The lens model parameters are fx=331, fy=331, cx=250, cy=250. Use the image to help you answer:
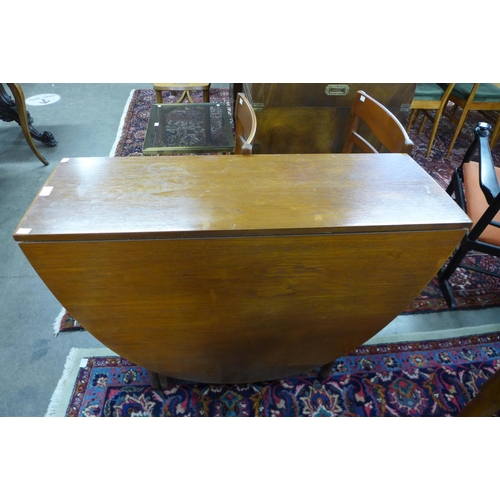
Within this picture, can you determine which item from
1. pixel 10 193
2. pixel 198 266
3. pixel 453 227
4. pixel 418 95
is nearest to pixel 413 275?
pixel 453 227

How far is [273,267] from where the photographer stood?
751mm

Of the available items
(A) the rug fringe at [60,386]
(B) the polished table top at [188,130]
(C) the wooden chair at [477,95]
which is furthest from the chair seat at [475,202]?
(A) the rug fringe at [60,386]

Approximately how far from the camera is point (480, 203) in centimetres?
134

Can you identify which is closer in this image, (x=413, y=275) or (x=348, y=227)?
(x=348, y=227)

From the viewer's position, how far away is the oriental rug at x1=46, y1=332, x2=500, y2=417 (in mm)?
1122

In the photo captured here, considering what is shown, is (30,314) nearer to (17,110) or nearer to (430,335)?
(17,110)

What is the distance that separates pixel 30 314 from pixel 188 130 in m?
1.23

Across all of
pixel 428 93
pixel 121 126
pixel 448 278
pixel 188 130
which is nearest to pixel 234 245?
pixel 448 278

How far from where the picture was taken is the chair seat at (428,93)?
2.09m

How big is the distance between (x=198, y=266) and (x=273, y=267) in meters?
0.17

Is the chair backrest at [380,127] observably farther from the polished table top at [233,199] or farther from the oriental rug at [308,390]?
the oriental rug at [308,390]

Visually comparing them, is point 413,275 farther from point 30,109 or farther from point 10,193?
point 30,109

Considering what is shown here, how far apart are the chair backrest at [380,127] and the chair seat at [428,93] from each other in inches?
41.5

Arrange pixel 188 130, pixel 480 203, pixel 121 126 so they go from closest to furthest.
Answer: pixel 480 203 < pixel 188 130 < pixel 121 126
